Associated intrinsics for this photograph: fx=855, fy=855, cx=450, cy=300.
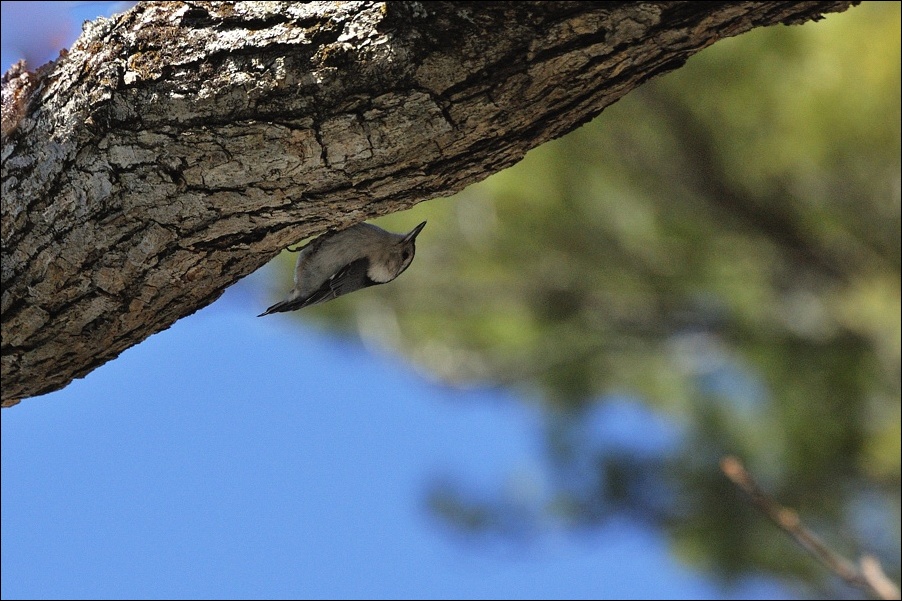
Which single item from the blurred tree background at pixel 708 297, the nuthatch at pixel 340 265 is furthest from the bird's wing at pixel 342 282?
the blurred tree background at pixel 708 297

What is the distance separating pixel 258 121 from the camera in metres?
1.60

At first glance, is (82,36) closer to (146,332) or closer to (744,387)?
(146,332)

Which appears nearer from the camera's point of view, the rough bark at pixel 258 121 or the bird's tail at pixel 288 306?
the rough bark at pixel 258 121

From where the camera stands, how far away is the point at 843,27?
4.22m

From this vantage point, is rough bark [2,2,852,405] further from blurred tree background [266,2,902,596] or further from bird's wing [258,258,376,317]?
blurred tree background [266,2,902,596]

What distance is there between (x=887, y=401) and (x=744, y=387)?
113 centimetres

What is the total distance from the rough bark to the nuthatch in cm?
65

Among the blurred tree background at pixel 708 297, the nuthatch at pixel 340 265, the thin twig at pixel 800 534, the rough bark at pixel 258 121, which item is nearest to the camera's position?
the rough bark at pixel 258 121

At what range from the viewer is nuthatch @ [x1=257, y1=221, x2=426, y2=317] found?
2.58m

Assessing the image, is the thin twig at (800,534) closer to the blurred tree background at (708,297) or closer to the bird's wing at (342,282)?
the bird's wing at (342,282)

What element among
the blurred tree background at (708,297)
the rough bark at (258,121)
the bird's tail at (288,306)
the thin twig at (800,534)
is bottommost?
the thin twig at (800,534)

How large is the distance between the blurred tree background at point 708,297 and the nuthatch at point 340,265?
7.68 feet

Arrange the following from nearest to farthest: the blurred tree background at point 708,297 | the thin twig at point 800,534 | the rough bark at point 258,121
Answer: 1. the rough bark at point 258,121
2. the thin twig at point 800,534
3. the blurred tree background at point 708,297

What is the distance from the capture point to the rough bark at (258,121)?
1.45 meters
